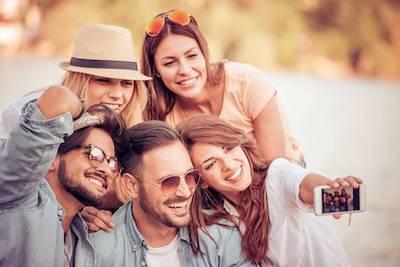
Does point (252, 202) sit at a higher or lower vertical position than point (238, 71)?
lower

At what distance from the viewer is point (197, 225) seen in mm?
2135

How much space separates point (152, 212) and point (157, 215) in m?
0.02

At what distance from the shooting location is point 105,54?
2.23 metres

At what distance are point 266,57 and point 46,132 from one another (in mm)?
1800

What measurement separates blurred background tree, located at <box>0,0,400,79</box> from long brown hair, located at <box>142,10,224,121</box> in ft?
0.71

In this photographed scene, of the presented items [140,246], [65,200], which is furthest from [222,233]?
[65,200]

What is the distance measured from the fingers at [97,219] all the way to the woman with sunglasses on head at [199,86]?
1.05 ft

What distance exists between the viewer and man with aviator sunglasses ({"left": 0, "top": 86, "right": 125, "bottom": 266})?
1.82m

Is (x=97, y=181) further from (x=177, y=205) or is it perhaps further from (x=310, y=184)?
(x=310, y=184)

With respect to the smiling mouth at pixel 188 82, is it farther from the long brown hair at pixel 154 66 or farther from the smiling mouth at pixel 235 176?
the smiling mouth at pixel 235 176

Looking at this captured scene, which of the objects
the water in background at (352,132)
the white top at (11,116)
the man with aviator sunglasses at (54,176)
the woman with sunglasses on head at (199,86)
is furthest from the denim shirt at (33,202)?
the water in background at (352,132)

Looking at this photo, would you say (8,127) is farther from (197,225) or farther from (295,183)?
(295,183)

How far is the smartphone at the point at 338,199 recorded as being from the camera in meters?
1.96

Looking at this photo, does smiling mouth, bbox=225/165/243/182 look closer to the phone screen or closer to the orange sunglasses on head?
the phone screen
